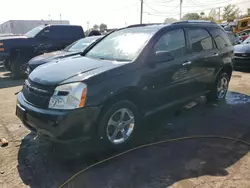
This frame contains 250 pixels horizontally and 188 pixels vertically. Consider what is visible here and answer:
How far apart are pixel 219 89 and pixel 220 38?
1197 mm

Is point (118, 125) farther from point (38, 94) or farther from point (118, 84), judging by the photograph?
point (38, 94)

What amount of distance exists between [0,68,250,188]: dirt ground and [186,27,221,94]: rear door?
2.69ft

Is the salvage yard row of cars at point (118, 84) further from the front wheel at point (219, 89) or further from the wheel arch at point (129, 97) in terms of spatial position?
the front wheel at point (219, 89)

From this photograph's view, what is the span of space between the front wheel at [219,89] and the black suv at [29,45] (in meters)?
7.47

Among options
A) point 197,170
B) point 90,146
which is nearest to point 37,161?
point 90,146

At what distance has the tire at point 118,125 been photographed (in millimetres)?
3328

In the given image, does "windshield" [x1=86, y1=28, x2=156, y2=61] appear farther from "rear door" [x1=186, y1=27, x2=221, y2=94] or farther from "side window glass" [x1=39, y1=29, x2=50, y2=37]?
"side window glass" [x1=39, y1=29, x2=50, y2=37]

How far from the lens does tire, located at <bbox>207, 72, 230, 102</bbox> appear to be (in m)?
5.66

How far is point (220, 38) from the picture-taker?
5.61m

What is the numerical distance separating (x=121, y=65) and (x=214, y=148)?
187 cm

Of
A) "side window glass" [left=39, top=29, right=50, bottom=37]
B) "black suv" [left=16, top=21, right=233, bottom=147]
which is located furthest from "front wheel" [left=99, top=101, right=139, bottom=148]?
"side window glass" [left=39, top=29, right=50, bottom=37]

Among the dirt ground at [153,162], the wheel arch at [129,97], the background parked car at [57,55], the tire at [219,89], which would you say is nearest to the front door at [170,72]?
the wheel arch at [129,97]

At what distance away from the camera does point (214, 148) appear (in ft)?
12.2

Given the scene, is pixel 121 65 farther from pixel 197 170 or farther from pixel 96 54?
pixel 197 170
